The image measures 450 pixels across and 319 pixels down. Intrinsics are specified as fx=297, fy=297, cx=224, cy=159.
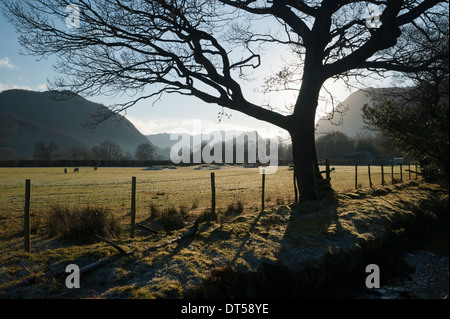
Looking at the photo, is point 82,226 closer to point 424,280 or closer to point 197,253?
point 197,253

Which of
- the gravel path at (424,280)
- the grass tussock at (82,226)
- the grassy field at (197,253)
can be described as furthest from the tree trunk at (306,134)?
the grass tussock at (82,226)

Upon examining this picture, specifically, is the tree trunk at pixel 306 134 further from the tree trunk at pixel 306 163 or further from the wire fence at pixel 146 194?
the wire fence at pixel 146 194

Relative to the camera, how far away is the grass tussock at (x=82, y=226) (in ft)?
26.6

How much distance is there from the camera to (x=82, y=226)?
8312 millimetres

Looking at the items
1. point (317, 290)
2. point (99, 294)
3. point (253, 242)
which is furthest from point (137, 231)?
point (317, 290)

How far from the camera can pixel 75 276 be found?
4875 mm

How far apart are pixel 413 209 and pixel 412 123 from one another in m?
3.45

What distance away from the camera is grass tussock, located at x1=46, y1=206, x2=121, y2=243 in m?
8.10

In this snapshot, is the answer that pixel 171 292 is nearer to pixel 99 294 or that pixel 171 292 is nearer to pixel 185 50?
pixel 99 294

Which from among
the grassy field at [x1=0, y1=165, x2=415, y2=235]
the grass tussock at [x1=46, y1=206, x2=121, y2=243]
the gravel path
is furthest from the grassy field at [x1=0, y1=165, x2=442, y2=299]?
the grassy field at [x1=0, y1=165, x2=415, y2=235]

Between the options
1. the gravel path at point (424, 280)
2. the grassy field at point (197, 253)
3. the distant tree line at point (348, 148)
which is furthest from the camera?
the distant tree line at point (348, 148)

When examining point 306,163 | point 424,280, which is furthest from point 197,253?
point 306,163

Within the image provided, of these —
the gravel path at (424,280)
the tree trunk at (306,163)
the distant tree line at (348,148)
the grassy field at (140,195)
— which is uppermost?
the distant tree line at (348,148)

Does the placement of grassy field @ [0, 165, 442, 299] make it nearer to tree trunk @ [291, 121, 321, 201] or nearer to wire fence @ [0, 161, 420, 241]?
tree trunk @ [291, 121, 321, 201]
